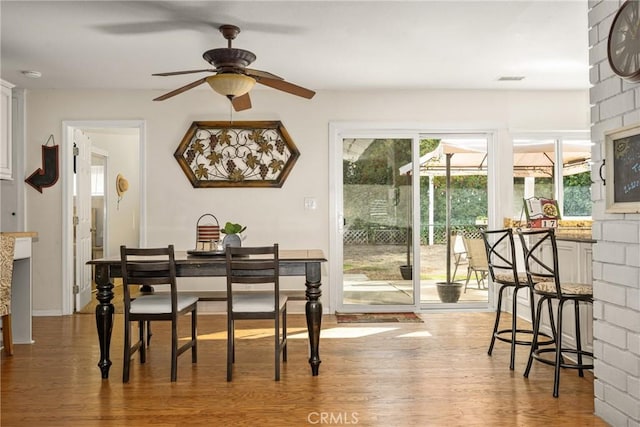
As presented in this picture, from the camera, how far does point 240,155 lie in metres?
5.70

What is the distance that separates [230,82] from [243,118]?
7.29ft

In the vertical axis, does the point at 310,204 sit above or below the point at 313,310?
above

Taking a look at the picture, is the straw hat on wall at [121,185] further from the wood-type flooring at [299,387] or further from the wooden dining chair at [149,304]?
the wooden dining chair at [149,304]

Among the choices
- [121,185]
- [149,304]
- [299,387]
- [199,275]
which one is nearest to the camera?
[299,387]

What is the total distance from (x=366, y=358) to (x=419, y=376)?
1.71ft

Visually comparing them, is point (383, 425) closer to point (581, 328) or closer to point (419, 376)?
point (419, 376)

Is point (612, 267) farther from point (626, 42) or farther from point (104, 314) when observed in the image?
point (104, 314)

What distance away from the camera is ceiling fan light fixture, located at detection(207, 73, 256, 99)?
3.49m

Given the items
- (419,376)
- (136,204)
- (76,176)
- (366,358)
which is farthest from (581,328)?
(136,204)

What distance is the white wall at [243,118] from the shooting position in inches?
222

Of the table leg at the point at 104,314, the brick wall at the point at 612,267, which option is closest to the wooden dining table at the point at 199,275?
the table leg at the point at 104,314

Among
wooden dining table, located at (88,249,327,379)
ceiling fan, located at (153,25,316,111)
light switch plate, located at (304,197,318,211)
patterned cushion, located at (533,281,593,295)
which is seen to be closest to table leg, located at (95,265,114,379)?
wooden dining table, located at (88,249,327,379)

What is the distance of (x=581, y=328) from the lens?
3.61 metres

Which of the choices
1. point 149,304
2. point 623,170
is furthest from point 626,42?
point 149,304
